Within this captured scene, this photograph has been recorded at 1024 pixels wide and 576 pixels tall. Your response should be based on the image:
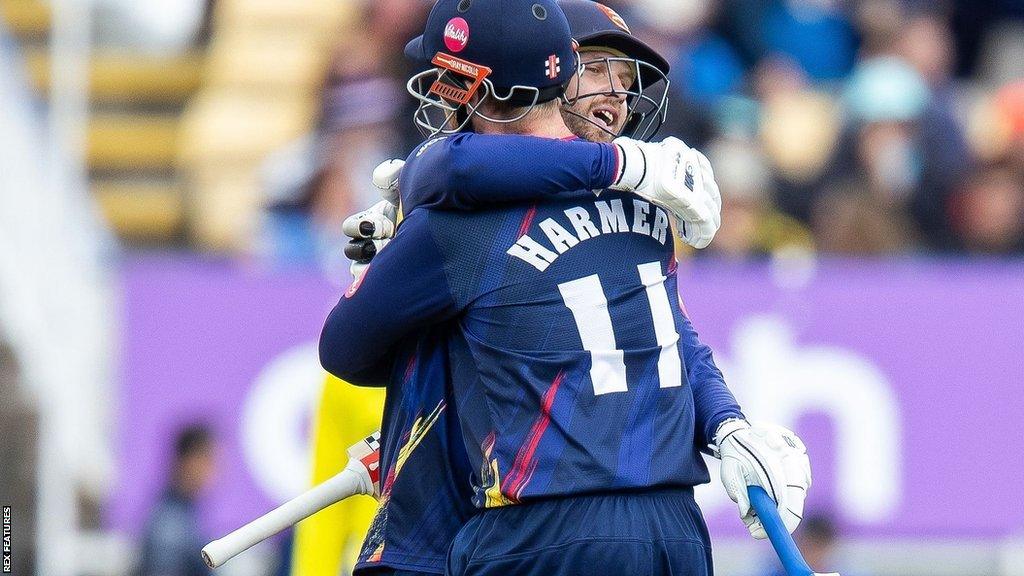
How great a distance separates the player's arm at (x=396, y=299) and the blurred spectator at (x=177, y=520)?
4.37 metres

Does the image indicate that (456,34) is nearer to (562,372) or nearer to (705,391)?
(562,372)

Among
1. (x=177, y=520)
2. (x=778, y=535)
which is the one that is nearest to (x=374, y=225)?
(x=778, y=535)

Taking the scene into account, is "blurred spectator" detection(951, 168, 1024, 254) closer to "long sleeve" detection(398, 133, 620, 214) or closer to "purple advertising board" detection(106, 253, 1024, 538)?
"purple advertising board" detection(106, 253, 1024, 538)

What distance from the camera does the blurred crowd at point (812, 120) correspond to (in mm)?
8836

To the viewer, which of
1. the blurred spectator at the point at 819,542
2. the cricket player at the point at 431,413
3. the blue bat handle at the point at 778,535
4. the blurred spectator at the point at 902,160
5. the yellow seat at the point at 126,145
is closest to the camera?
the blue bat handle at the point at 778,535

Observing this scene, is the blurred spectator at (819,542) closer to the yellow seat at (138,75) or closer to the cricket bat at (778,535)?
the cricket bat at (778,535)

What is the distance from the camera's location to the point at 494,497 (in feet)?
10.4

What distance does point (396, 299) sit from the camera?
10.7ft

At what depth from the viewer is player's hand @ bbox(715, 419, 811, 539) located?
10.7 ft

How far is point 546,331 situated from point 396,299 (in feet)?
0.97

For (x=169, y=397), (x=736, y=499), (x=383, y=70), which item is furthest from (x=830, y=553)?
(x=736, y=499)

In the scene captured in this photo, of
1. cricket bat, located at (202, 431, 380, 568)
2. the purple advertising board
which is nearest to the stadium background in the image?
the purple advertising board

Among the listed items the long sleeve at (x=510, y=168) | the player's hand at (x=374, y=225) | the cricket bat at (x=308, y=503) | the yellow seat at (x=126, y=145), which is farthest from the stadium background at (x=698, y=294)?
the long sleeve at (x=510, y=168)

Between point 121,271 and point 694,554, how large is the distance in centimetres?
508
